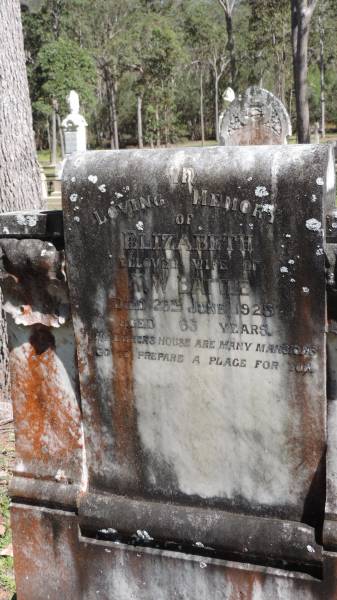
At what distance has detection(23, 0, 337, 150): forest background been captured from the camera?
34.2 meters

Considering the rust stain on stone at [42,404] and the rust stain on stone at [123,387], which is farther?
the rust stain on stone at [42,404]

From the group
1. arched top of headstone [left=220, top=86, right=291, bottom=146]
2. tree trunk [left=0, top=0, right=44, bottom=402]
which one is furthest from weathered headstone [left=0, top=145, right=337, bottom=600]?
arched top of headstone [left=220, top=86, right=291, bottom=146]

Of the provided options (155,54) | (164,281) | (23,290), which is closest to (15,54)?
(23,290)

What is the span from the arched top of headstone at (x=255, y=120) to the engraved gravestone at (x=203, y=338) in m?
9.18

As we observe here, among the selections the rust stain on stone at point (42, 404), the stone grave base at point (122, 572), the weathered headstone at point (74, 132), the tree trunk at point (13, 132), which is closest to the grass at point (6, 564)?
the stone grave base at point (122, 572)

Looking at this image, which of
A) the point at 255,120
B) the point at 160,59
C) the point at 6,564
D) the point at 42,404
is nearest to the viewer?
the point at 42,404

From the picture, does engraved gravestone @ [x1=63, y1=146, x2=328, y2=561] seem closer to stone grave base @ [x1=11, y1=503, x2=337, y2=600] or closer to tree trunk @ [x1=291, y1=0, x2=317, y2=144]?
stone grave base @ [x1=11, y1=503, x2=337, y2=600]

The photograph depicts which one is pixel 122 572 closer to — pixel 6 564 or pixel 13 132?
pixel 6 564

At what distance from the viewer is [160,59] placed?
38000mm

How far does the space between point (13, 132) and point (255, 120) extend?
7.39 m

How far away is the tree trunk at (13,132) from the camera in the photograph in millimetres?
5227

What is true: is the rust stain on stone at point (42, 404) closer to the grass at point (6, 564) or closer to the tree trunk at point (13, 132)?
the grass at point (6, 564)

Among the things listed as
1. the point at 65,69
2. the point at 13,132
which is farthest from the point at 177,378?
the point at 65,69

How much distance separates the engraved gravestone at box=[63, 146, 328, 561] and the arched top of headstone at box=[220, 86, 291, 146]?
9.18m
